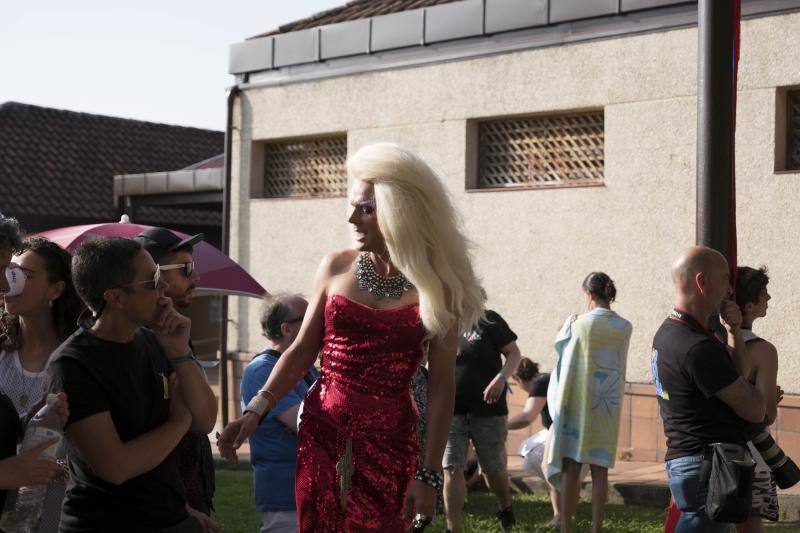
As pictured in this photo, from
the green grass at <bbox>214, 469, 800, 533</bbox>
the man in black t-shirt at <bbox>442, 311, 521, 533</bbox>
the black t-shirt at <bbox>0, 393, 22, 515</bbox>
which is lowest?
the green grass at <bbox>214, 469, 800, 533</bbox>

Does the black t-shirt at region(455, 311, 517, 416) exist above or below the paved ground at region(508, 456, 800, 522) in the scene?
above

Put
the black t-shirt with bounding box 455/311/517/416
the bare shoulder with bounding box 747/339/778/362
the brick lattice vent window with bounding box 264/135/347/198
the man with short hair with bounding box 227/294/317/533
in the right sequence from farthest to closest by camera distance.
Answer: the brick lattice vent window with bounding box 264/135/347/198 → the black t-shirt with bounding box 455/311/517/416 → the bare shoulder with bounding box 747/339/778/362 → the man with short hair with bounding box 227/294/317/533

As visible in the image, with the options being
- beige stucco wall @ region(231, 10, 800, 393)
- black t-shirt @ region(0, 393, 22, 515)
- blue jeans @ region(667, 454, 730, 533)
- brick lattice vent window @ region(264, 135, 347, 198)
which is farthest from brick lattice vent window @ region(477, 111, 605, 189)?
black t-shirt @ region(0, 393, 22, 515)

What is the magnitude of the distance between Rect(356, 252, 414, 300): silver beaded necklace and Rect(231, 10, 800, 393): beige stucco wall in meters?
6.06

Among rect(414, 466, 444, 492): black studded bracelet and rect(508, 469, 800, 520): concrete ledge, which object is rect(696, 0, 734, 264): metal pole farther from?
rect(508, 469, 800, 520): concrete ledge

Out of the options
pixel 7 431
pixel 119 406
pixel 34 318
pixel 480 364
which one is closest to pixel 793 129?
pixel 480 364

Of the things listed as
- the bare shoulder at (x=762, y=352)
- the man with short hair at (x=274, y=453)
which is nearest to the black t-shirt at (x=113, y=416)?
the man with short hair at (x=274, y=453)

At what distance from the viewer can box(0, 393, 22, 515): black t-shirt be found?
311cm

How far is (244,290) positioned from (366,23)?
6518mm

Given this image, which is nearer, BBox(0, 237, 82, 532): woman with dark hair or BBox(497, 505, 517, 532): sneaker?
BBox(0, 237, 82, 532): woman with dark hair

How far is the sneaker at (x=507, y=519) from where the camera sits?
26.0 feet

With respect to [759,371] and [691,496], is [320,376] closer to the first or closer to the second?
[691,496]

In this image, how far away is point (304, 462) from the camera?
13.2ft

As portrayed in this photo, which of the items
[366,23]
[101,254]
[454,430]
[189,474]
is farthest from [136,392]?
[366,23]
